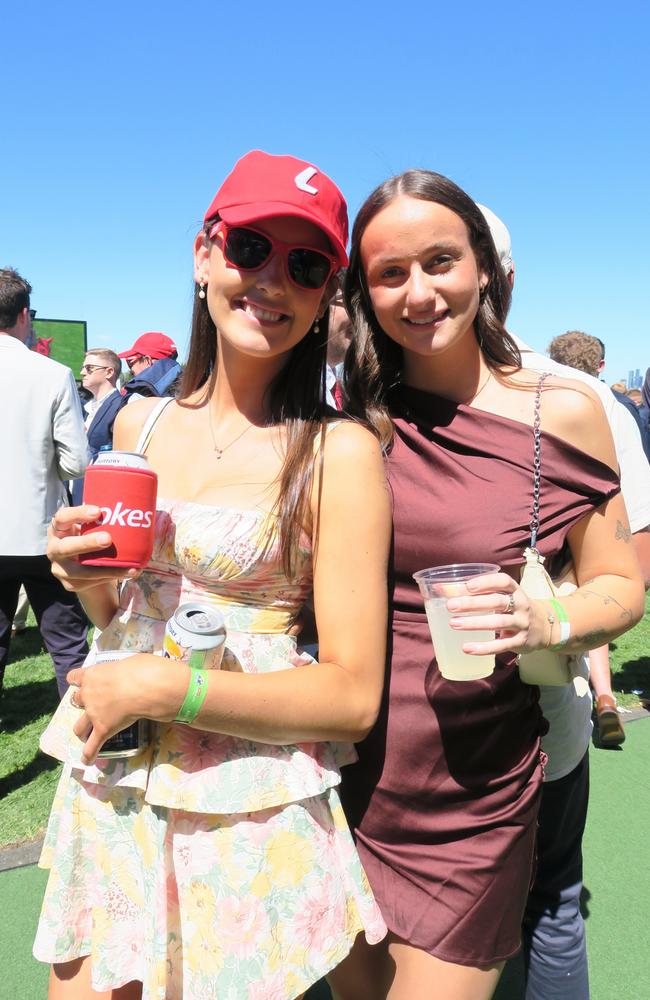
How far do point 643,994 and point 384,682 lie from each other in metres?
1.89

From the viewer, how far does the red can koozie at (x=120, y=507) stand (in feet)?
4.41

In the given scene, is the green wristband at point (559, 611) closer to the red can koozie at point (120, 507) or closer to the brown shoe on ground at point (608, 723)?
the red can koozie at point (120, 507)

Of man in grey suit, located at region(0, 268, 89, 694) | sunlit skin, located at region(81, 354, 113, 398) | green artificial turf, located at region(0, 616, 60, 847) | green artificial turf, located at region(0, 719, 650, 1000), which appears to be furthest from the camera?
sunlit skin, located at region(81, 354, 113, 398)

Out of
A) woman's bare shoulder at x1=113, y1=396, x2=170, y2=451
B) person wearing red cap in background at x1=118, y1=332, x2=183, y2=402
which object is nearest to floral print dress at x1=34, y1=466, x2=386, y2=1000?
woman's bare shoulder at x1=113, y1=396, x2=170, y2=451

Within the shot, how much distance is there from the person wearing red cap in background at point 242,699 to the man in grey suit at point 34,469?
A: 2564mm

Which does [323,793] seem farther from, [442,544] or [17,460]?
[17,460]

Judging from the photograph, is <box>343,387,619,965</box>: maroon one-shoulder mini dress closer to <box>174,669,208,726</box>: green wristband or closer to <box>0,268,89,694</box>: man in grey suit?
<box>174,669,208,726</box>: green wristband

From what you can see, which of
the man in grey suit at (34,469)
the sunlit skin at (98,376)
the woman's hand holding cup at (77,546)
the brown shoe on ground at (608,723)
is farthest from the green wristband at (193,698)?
the sunlit skin at (98,376)

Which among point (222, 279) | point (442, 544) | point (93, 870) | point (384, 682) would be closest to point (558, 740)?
point (384, 682)

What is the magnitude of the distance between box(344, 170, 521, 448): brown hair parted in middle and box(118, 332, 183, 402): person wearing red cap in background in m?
3.62

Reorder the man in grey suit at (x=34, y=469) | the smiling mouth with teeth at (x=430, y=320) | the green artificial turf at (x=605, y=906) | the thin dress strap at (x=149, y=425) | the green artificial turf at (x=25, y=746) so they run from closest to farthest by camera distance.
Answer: the smiling mouth with teeth at (x=430, y=320), the thin dress strap at (x=149, y=425), the green artificial turf at (x=605, y=906), the green artificial turf at (x=25, y=746), the man in grey suit at (x=34, y=469)

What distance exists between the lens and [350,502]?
1442 mm

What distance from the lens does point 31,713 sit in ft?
16.8

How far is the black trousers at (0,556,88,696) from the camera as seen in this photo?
400cm
